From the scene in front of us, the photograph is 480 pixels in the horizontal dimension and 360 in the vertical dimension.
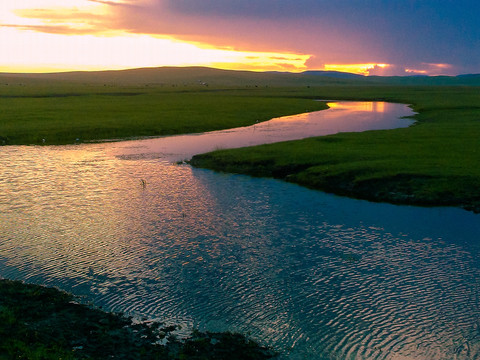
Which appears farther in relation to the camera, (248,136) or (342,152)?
(248,136)

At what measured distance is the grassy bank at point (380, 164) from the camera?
2669 centimetres

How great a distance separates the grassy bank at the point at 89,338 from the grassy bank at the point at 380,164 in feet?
55.4

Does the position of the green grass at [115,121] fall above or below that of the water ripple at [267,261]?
above

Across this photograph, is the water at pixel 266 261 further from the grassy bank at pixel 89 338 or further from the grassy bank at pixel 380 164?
the grassy bank at pixel 380 164

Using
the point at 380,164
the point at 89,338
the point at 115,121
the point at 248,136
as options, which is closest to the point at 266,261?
the point at 89,338

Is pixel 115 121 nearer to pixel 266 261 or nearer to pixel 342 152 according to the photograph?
pixel 342 152

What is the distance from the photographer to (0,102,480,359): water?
13.1 metres

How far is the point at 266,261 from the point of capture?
57.5ft

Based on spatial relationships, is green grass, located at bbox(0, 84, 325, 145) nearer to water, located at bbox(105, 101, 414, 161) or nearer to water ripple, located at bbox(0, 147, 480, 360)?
water, located at bbox(105, 101, 414, 161)

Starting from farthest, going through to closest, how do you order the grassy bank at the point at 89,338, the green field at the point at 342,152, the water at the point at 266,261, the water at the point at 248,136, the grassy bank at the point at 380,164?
the water at the point at 248,136 → the green field at the point at 342,152 → the grassy bank at the point at 380,164 → the water at the point at 266,261 → the grassy bank at the point at 89,338

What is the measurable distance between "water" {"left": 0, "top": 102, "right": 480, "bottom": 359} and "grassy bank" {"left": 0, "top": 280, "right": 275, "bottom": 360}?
0.68m

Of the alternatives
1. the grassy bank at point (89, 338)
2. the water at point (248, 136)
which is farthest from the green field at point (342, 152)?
the grassy bank at point (89, 338)

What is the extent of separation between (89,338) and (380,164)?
23830 mm

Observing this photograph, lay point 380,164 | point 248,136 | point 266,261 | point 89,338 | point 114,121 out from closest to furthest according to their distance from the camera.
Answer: point 89,338 < point 266,261 < point 380,164 < point 248,136 < point 114,121
